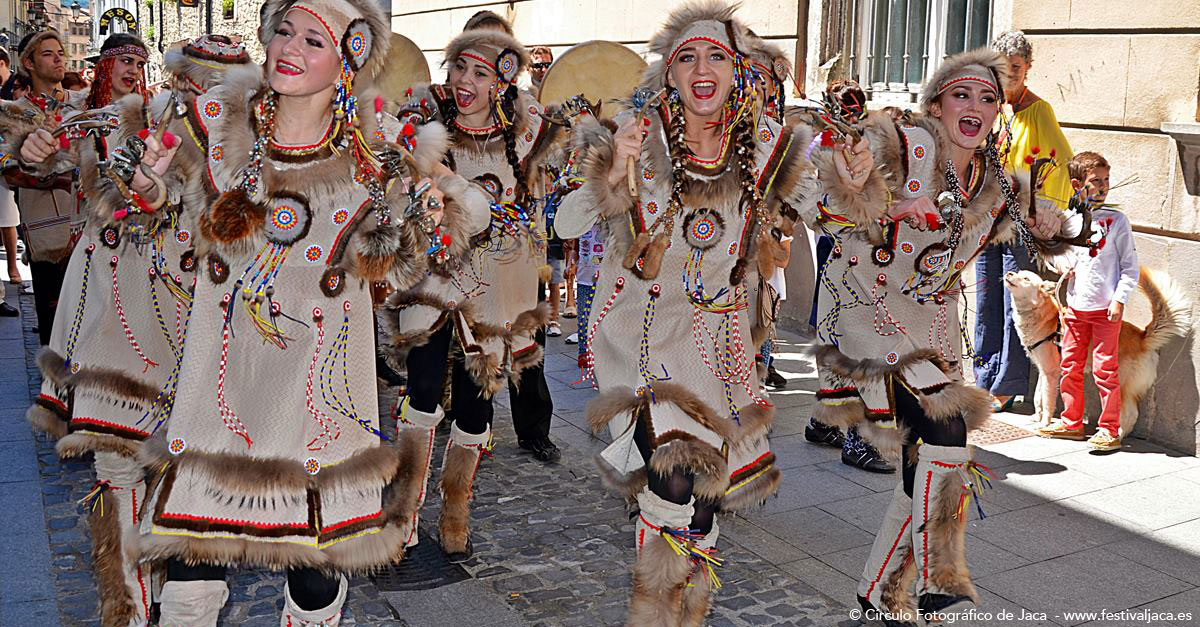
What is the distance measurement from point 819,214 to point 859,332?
65cm

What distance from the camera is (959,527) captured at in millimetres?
4469

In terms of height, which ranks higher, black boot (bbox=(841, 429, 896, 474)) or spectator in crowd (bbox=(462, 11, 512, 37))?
spectator in crowd (bbox=(462, 11, 512, 37))

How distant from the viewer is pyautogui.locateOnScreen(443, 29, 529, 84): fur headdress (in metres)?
5.71

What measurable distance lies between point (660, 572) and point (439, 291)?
2062 millimetres

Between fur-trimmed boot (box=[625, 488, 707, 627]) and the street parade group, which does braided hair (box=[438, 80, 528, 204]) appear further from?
fur-trimmed boot (box=[625, 488, 707, 627])

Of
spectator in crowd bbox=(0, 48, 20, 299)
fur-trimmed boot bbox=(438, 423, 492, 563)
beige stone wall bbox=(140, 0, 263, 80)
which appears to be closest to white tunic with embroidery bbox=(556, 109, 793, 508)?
fur-trimmed boot bbox=(438, 423, 492, 563)

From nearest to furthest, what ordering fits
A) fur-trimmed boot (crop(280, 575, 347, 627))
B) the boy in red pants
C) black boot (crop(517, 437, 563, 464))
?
fur-trimmed boot (crop(280, 575, 347, 627)), black boot (crop(517, 437, 563, 464)), the boy in red pants

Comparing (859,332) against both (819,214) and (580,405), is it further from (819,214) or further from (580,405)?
(580,405)

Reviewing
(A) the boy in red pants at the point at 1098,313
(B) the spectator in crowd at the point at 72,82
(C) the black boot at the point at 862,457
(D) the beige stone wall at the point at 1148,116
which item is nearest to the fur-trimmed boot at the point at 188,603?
(C) the black boot at the point at 862,457

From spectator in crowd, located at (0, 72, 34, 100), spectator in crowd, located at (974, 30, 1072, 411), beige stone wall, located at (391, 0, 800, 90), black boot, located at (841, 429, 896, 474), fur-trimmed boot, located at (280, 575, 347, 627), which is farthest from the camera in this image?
beige stone wall, located at (391, 0, 800, 90)

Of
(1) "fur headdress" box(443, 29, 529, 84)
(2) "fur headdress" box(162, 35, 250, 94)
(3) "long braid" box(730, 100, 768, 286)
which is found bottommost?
(3) "long braid" box(730, 100, 768, 286)

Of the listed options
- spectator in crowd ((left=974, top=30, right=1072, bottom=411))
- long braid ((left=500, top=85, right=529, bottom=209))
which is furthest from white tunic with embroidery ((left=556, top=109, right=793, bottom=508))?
spectator in crowd ((left=974, top=30, right=1072, bottom=411))

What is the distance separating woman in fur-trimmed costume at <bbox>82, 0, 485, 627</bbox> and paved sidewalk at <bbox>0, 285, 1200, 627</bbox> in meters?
1.37

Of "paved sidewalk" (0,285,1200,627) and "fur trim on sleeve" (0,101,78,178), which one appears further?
"paved sidewalk" (0,285,1200,627)
